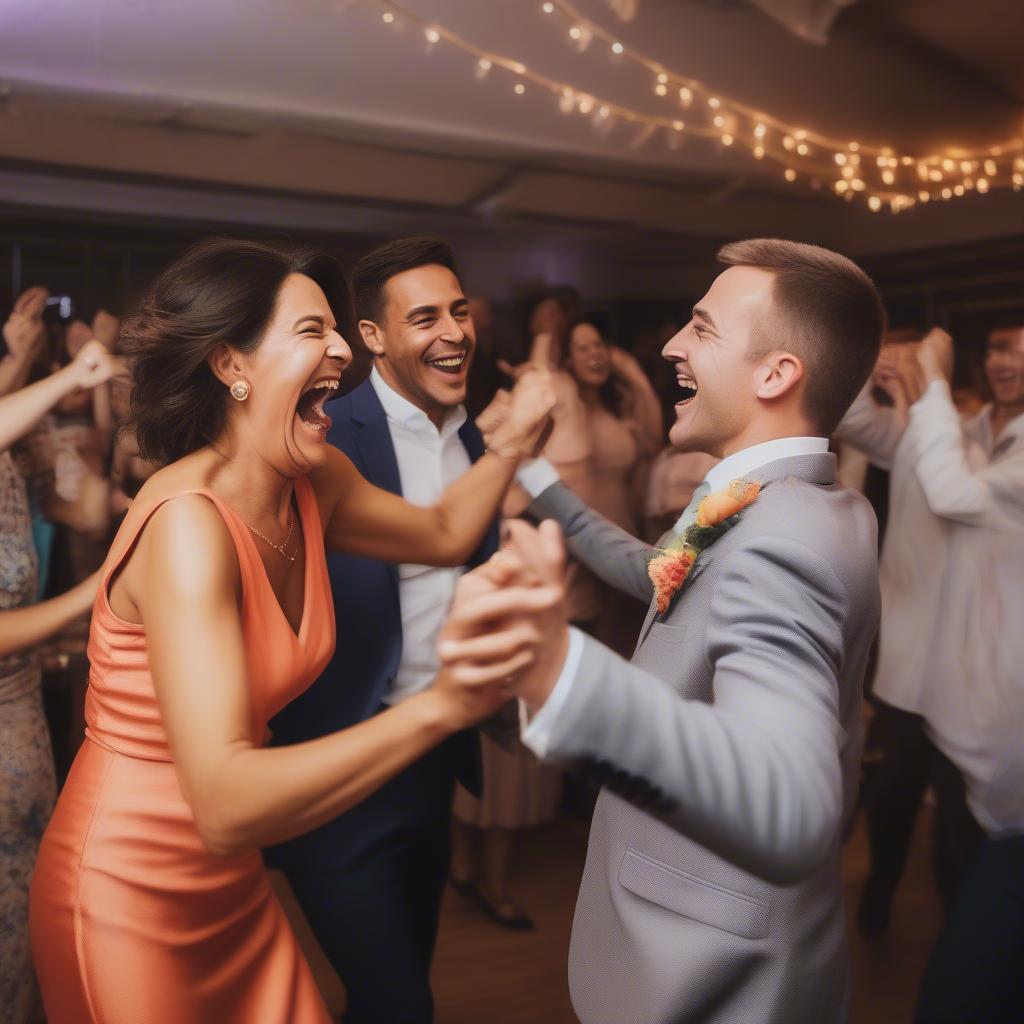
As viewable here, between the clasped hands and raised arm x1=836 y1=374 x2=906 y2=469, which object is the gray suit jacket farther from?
raised arm x1=836 y1=374 x2=906 y2=469

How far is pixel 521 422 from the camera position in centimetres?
164

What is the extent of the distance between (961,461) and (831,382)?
3.78 feet

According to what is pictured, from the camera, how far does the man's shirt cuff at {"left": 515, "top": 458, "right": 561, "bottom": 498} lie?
70.0 inches

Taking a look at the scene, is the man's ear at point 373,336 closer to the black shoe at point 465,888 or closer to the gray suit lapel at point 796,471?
the gray suit lapel at point 796,471

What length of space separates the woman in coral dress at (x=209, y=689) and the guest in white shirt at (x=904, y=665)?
1.64 metres

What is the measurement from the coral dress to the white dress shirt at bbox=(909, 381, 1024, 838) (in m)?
1.55

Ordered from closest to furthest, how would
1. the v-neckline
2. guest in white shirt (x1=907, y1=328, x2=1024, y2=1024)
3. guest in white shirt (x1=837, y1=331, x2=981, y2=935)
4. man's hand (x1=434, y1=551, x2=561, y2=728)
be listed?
man's hand (x1=434, y1=551, x2=561, y2=728)
the v-neckline
guest in white shirt (x1=907, y1=328, x2=1024, y2=1024)
guest in white shirt (x1=837, y1=331, x2=981, y2=935)

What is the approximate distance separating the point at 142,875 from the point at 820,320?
40.8 inches

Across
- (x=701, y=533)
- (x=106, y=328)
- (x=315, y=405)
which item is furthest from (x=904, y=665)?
(x=106, y=328)

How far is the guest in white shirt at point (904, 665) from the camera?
246 cm

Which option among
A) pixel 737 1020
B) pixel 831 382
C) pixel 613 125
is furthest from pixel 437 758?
pixel 613 125

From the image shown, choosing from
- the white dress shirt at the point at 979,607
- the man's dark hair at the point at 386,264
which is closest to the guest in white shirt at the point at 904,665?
the white dress shirt at the point at 979,607

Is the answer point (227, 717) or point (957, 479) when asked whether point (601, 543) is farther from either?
point (957, 479)

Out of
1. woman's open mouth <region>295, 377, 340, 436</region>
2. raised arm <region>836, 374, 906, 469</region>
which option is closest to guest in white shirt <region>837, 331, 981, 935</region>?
raised arm <region>836, 374, 906, 469</region>
